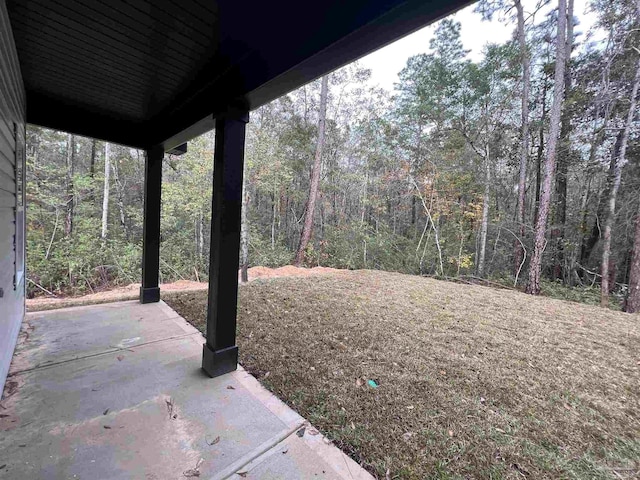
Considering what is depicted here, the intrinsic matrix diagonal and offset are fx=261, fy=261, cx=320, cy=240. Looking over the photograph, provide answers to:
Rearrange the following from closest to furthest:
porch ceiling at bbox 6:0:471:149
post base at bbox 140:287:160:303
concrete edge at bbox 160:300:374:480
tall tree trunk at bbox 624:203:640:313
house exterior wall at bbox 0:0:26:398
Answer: porch ceiling at bbox 6:0:471:149
concrete edge at bbox 160:300:374:480
house exterior wall at bbox 0:0:26:398
post base at bbox 140:287:160:303
tall tree trunk at bbox 624:203:640:313

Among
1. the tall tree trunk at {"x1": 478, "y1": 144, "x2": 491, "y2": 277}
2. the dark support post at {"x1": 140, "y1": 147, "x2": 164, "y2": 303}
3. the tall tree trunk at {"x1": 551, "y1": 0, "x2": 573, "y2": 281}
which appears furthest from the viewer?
the tall tree trunk at {"x1": 478, "y1": 144, "x2": 491, "y2": 277}

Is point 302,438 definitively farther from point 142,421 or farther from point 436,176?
point 436,176

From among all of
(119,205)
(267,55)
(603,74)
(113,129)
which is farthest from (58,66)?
(603,74)

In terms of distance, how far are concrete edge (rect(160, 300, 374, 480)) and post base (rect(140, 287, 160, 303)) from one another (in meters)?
2.19

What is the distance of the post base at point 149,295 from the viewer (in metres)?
3.62

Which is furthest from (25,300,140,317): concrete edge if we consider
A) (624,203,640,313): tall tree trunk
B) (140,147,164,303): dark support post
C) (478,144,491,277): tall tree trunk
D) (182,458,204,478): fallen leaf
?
(478,144,491,277): tall tree trunk

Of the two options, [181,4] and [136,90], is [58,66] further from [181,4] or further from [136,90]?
[181,4]

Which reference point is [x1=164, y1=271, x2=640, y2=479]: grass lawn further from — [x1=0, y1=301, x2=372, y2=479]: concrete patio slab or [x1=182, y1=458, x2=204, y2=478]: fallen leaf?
[x1=182, y1=458, x2=204, y2=478]: fallen leaf

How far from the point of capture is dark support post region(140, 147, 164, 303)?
11.1 feet

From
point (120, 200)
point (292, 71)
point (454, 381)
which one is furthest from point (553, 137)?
point (120, 200)

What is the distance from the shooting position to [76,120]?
109 inches

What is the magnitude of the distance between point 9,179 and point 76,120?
0.97 m

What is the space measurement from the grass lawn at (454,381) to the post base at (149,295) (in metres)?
0.19

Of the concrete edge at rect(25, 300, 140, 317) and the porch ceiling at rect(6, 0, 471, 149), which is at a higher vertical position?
the porch ceiling at rect(6, 0, 471, 149)
